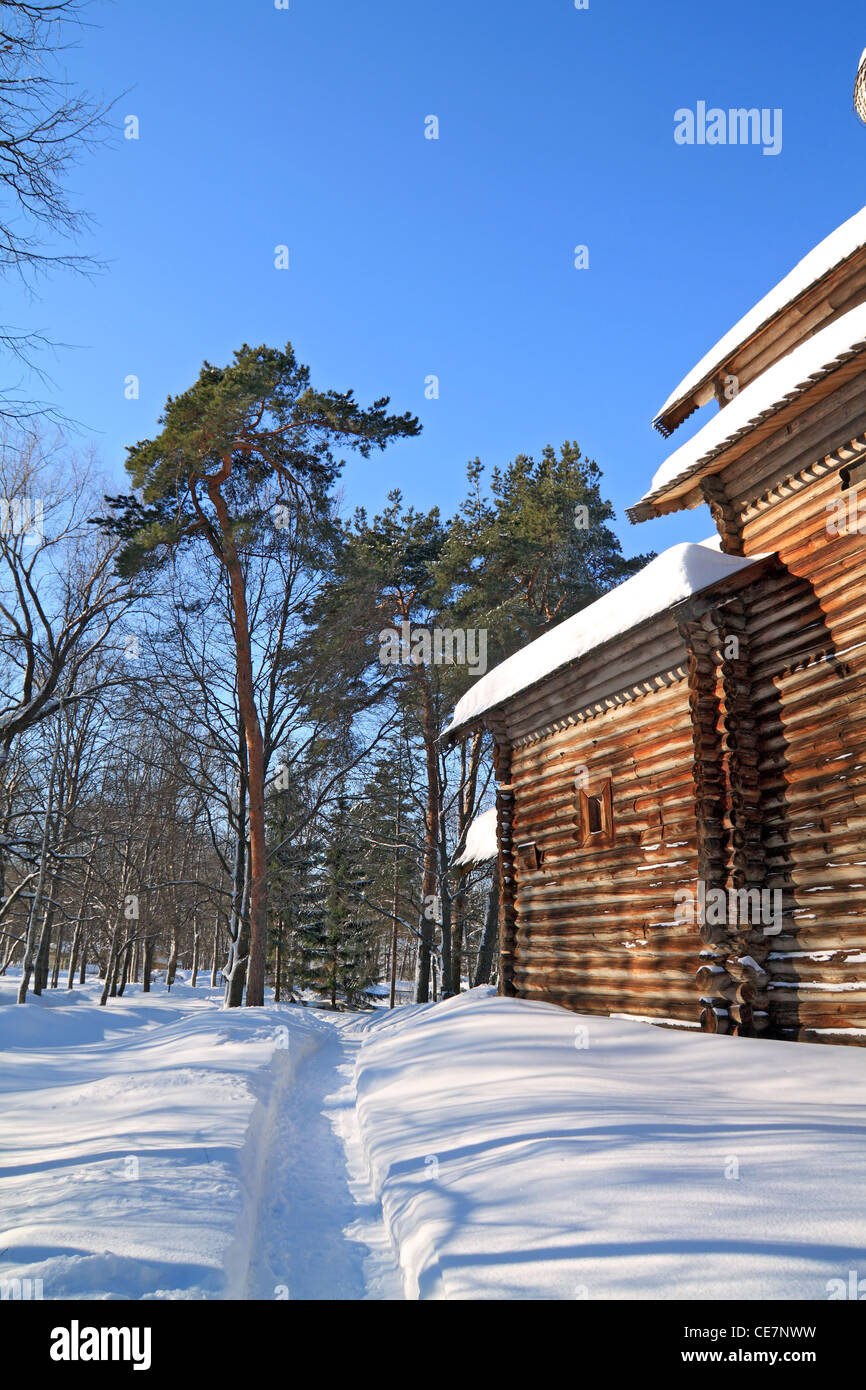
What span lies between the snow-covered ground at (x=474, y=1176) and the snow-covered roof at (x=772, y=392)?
5.94m

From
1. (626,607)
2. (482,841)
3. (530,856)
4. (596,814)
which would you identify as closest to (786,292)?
(626,607)

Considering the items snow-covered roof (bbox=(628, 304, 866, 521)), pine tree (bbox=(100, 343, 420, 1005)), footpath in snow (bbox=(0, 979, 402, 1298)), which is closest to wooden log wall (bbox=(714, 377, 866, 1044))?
snow-covered roof (bbox=(628, 304, 866, 521))

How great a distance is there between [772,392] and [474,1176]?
7436 millimetres

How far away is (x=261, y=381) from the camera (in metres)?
17.7

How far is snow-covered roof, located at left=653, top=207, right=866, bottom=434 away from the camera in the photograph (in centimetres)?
961

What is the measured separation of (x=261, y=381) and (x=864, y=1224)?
17.6m

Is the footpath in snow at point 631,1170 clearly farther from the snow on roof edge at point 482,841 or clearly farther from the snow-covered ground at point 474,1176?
the snow on roof edge at point 482,841

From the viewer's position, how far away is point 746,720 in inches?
350

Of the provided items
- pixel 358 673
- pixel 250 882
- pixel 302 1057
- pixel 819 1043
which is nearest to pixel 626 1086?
pixel 819 1043

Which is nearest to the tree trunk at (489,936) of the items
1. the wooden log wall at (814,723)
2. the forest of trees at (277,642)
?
the forest of trees at (277,642)

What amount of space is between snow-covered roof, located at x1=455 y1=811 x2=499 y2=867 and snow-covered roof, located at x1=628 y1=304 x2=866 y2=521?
689 centimetres

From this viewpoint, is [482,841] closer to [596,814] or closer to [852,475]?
[596,814]

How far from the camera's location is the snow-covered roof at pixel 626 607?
28.6 feet

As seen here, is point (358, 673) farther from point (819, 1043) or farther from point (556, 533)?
point (819, 1043)
